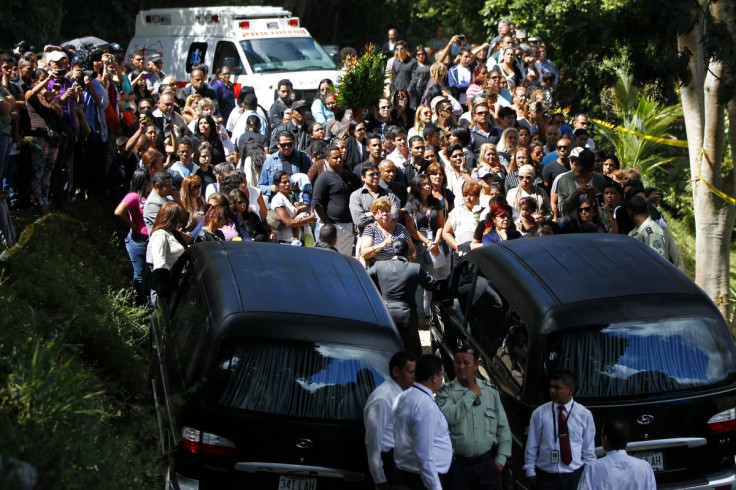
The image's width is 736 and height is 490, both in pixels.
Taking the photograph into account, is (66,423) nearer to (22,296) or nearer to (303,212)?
(22,296)

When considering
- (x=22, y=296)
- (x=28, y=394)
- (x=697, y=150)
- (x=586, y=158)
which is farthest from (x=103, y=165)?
(x=28, y=394)

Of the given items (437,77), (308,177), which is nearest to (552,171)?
(308,177)

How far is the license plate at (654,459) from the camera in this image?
765 centimetres

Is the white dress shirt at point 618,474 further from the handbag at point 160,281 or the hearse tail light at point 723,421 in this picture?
the handbag at point 160,281

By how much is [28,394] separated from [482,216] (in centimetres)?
758

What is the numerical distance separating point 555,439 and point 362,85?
10.3 m

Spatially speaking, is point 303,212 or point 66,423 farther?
point 303,212

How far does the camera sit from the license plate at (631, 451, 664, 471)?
301 inches

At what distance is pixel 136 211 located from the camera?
39.9 feet

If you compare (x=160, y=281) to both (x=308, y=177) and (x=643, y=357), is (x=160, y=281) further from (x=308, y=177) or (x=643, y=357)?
(x=308, y=177)

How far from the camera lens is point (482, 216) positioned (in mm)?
12688

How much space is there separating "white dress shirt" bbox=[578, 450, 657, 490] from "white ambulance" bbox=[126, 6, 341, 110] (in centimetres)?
1498

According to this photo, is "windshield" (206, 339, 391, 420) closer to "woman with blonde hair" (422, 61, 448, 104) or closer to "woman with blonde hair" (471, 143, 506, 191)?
"woman with blonde hair" (471, 143, 506, 191)

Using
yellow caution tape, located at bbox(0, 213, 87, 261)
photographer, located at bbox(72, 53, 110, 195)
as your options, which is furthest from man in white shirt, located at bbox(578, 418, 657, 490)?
photographer, located at bbox(72, 53, 110, 195)
